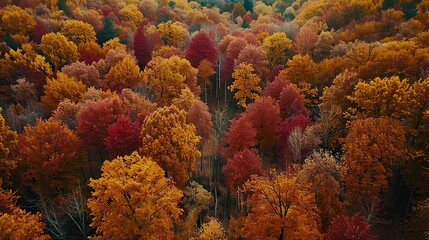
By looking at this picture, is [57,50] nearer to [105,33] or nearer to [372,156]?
[105,33]

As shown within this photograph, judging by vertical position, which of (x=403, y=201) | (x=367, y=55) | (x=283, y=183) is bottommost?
(x=403, y=201)

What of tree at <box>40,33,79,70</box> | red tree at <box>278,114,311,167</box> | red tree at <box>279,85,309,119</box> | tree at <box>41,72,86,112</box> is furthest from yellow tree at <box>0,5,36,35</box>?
red tree at <box>278,114,311,167</box>

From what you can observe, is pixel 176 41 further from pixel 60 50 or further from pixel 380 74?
pixel 380 74

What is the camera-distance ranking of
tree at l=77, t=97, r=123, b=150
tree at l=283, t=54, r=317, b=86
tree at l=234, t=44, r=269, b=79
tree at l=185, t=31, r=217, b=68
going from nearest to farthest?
1. tree at l=77, t=97, r=123, b=150
2. tree at l=283, t=54, r=317, b=86
3. tree at l=234, t=44, r=269, b=79
4. tree at l=185, t=31, r=217, b=68

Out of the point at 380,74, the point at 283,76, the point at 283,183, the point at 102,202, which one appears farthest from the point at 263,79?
the point at 102,202

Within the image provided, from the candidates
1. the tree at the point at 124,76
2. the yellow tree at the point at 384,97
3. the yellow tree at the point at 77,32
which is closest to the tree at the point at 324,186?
the yellow tree at the point at 384,97

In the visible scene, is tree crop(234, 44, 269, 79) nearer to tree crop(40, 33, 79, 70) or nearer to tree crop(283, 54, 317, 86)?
tree crop(283, 54, 317, 86)

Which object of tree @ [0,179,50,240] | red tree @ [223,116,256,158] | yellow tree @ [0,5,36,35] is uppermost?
yellow tree @ [0,5,36,35]

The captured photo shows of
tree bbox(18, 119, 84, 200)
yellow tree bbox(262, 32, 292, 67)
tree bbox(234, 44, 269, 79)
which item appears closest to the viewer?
tree bbox(18, 119, 84, 200)
